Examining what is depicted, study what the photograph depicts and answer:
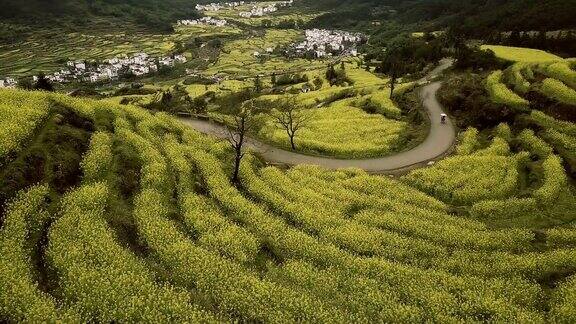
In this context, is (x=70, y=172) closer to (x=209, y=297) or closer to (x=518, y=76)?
(x=209, y=297)

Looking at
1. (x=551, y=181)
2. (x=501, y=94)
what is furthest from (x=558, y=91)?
(x=551, y=181)

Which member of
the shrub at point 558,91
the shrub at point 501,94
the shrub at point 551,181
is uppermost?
the shrub at point 558,91

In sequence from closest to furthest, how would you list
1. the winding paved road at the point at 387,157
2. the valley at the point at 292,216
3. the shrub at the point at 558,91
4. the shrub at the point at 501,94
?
the valley at the point at 292,216
the winding paved road at the point at 387,157
the shrub at the point at 558,91
the shrub at the point at 501,94

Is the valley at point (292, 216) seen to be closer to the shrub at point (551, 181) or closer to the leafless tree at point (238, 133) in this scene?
the shrub at point (551, 181)

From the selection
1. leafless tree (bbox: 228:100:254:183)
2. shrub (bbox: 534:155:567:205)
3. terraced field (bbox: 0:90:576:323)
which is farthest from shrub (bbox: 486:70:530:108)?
leafless tree (bbox: 228:100:254:183)

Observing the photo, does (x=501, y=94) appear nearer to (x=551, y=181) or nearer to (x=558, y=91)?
(x=558, y=91)

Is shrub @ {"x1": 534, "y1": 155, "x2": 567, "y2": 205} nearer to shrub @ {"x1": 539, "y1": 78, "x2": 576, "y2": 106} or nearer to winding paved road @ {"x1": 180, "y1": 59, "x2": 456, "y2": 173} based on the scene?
winding paved road @ {"x1": 180, "y1": 59, "x2": 456, "y2": 173}

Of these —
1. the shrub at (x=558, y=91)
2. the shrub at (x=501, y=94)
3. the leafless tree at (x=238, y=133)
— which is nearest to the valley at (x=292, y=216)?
the shrub at (x=558, y=91)
